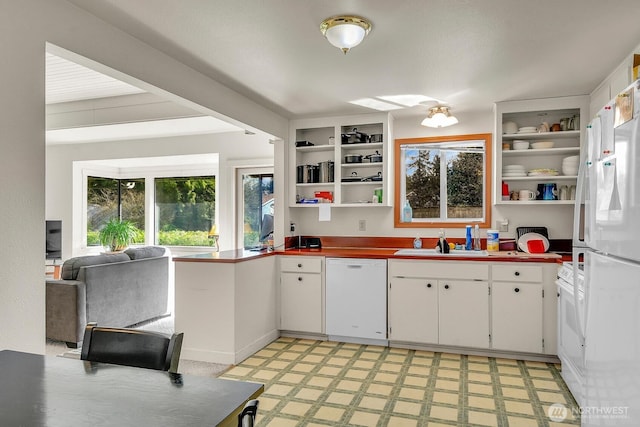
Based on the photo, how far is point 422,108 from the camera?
4.34 metres

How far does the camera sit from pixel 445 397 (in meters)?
2.96

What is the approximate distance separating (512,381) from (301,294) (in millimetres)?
2025

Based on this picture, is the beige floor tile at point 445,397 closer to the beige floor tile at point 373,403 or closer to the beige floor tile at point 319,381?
the beige floor tile at point 373,403

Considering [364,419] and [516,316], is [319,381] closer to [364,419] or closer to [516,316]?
[364,419]

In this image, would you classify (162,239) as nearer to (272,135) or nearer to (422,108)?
(272,135)

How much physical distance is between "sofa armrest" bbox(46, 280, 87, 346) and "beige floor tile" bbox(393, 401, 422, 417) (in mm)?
2834

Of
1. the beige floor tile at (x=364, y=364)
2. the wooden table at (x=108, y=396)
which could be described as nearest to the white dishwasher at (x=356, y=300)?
the beige floor tile at (x=364, y=364)

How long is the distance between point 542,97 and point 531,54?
1.23m

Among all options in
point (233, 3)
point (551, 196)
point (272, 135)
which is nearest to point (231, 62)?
point (233, 3)

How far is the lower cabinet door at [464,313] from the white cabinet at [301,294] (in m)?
1.17

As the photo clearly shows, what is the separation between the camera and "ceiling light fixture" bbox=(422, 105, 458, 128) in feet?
13.9

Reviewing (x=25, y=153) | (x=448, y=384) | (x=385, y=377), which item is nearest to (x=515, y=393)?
(x=448, y=384)

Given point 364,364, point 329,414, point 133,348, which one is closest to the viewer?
point 133,348

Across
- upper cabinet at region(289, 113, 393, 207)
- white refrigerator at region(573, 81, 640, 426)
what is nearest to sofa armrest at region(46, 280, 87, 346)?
upper cabinet at region(289, 113, 393, 207)
